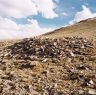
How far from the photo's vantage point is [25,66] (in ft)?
83.0

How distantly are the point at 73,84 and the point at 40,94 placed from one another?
2.64m

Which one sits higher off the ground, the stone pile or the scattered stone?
the stone pile

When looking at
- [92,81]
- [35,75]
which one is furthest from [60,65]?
[92,81]

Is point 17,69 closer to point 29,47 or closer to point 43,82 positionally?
point 43,82

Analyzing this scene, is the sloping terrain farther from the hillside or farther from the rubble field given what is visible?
the hillside

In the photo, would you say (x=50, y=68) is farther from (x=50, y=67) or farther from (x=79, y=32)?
(x=79, y=32)

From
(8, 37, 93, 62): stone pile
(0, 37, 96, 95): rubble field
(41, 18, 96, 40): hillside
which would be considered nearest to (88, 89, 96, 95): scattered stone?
(0, 37, 96, 95): rubble field

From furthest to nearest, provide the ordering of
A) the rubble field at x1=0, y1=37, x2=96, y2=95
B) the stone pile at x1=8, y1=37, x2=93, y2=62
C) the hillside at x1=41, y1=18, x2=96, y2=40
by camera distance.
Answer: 1. the hillside at x1=41, y1=18, x2=96, y2=40
2. the stone pile at x1=8, y1=37, x2=93, y2=62
3. the rubble field at x1=0, y1=37, x2=96, y2=95

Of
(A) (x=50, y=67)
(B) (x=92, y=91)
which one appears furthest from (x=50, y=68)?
(B) (x=92, y=91)

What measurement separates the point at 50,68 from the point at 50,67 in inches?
10.2

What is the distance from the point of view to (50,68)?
79.4ft

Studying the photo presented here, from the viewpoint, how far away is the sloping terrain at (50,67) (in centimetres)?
2019

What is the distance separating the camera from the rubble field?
20.2 metres

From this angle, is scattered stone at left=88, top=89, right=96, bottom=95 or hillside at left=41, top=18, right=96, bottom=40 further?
hillside at left=41, top=18, right=96, bottom=40
